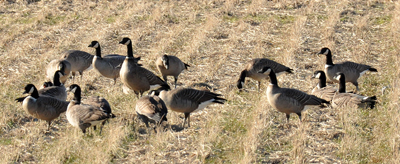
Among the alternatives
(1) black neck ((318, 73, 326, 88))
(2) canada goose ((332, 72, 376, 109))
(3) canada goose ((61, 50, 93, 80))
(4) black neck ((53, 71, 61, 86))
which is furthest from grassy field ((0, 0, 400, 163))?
(4) black neck ((53, 71, 61, 86))

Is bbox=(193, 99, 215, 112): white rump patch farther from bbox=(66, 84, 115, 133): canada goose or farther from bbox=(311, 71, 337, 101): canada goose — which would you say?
bbox=(311, 71, 337, 101): canada goose

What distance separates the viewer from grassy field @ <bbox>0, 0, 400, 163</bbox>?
371 inches

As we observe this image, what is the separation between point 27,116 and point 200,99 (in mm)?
4180

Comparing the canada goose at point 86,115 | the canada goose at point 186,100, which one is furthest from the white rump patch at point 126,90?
the canada goose at point 86,115

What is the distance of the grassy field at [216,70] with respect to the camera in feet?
30.9

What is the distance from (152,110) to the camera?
33.3ft

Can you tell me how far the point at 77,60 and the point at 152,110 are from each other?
4.86 meters

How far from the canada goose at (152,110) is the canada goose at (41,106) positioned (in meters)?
1.84

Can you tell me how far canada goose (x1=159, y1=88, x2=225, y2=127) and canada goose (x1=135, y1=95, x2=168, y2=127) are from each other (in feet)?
0.83

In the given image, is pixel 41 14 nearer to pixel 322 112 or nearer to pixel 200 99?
pixel 200 99

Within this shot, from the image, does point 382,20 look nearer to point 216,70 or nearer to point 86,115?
point 216,70

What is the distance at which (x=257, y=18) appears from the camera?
19859 mm

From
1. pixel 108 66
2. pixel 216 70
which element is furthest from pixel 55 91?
pixel 216 70

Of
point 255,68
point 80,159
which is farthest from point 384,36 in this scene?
point 80,159
